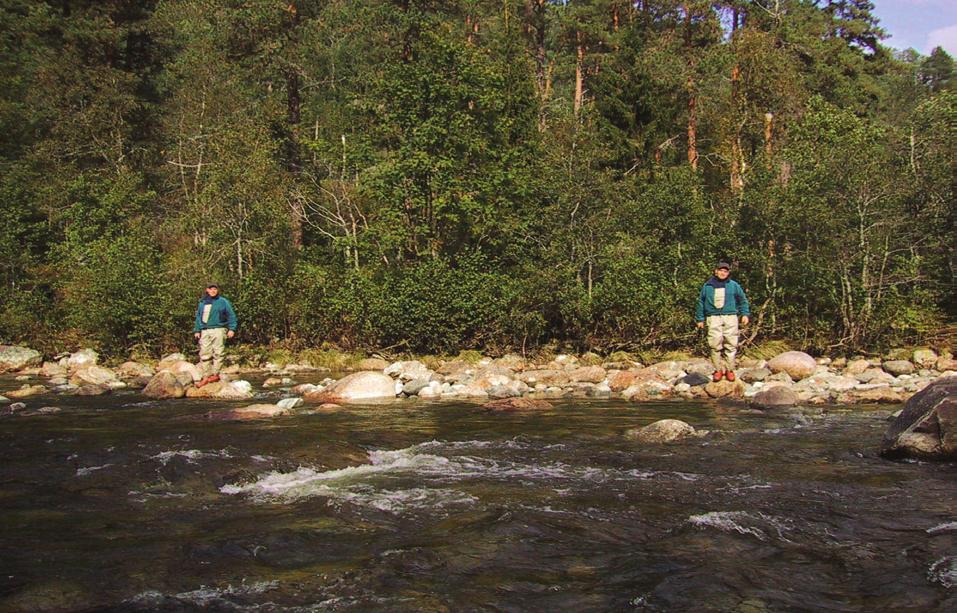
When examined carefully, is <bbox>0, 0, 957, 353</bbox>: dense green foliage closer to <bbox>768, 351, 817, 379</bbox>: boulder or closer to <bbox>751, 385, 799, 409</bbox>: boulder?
<bbox>768, 351, 817, 379</bbox>: boulder

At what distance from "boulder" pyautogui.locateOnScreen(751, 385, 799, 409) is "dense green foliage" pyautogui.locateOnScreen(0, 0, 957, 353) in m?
5.79

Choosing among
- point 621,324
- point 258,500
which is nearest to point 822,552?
point 258,500

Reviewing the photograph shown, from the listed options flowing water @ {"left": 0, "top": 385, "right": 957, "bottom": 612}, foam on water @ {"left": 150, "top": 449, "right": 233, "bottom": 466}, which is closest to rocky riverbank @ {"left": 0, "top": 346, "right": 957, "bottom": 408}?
flowing water @ {"left": 0, "top": 385, "right": 957, "bottom": 612}

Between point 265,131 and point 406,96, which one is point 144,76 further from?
point 406,96

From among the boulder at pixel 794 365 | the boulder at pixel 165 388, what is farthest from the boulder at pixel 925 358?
the boulder at pixel 165 388

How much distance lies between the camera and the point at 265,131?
24.0 m

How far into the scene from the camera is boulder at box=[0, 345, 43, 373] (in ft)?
62.3

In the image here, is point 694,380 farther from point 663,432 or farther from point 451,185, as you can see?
point 451,185

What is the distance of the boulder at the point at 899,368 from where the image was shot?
14.0 m

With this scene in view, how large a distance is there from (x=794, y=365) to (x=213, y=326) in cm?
1184

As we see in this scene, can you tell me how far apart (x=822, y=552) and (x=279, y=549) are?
3.63 metres

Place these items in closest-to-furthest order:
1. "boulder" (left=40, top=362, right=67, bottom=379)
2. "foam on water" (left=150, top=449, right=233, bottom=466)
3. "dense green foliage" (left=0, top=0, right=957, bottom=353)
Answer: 1. "foam on water" (left=150, top=449, right=233, bottom=466)
2. "dense green foliage" (left=0, top=0, right=957, bottom=353)
3. "boulder" (left=40, top=362, right=67, bottom=379)

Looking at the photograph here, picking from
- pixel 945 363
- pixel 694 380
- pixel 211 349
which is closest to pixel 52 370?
pixel 211 349

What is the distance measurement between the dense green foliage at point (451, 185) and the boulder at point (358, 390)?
4.47m
